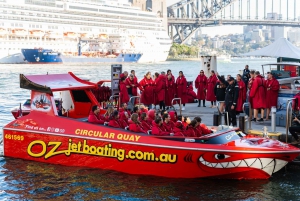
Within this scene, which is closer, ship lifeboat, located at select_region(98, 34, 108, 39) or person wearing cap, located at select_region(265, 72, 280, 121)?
person wearing cap, located at select_region(265, 72, 280, 121)

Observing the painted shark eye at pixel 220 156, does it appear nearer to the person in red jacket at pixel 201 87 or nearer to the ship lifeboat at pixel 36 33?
the person in red jacket at pixel 201 87

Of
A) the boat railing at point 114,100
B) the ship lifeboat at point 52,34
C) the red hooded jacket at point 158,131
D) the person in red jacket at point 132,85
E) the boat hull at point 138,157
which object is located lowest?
the boat hull at point 138,157

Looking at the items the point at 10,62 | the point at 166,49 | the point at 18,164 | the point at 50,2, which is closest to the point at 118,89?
the point at 18,164

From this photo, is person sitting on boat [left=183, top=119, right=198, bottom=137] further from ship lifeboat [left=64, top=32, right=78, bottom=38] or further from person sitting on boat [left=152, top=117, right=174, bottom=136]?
ship lifeboat [left=64, top=32, right=78, bottom=38]

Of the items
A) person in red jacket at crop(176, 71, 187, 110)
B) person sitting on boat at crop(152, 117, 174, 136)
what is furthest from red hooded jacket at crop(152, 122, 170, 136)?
person in red jacket at crop(176, 71, 187, 110)

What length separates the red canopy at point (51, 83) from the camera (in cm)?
1351

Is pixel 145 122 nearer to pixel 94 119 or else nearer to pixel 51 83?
pixel 94 119

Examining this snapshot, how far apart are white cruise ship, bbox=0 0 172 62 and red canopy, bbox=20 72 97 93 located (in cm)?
7710

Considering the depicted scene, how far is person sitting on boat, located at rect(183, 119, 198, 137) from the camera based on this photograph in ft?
39.1

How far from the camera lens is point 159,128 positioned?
12.1m

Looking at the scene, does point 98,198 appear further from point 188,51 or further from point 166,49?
point 188,51

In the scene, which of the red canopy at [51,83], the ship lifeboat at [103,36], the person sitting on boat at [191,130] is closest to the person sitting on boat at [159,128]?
the person sitting on boat at [191,130]

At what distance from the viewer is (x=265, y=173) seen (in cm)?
1176

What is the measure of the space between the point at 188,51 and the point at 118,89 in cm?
13142
